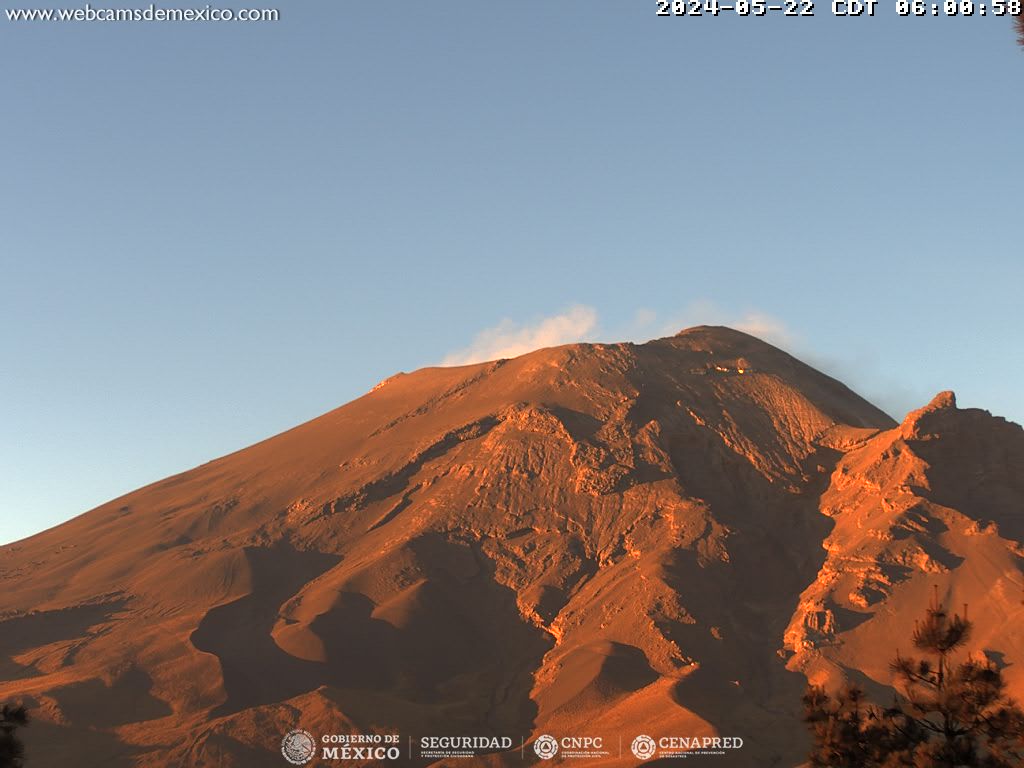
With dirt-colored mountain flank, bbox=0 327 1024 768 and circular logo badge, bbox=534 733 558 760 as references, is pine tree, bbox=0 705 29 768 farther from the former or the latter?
circular logo badge, bbox=534 733 558 760

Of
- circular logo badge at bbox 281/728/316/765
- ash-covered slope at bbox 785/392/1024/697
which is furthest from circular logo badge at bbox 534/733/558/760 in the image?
ash-covered slope at bbox 785/392/1024/697

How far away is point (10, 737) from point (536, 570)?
4450 inches

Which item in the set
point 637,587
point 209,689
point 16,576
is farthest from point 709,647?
point 16,576

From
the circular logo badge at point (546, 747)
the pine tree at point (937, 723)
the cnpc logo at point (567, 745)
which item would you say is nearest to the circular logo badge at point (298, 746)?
the circular logo badge at point (546, 747)

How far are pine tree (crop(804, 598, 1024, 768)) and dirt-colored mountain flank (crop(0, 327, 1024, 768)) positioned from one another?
7076 cm

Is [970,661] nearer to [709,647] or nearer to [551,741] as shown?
[551,741]

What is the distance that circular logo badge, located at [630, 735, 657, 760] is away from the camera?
98.5 metres

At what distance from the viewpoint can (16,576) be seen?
15400 cm

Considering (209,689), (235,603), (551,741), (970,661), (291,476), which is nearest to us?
(970,661)

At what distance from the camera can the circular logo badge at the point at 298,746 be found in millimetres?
104500

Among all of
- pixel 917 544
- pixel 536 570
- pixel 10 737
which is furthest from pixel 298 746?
pixel 10 737

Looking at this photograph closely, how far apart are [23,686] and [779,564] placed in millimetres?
78813

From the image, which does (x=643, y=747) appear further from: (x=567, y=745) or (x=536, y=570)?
(x=536, y=570)

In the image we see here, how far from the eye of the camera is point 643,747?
100312 millimetres
